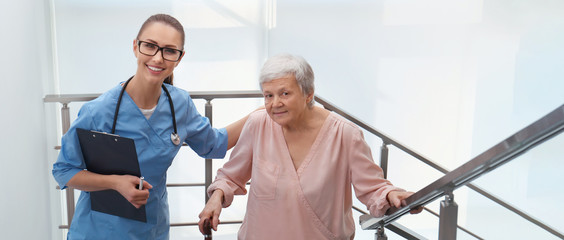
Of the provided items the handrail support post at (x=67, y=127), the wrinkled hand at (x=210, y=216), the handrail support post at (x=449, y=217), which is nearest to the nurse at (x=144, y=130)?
the wrinkled hand at (x=210, y=216)

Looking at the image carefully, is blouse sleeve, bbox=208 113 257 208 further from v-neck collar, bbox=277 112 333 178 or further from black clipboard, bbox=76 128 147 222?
black clipboard, bbox=76 128 147 222

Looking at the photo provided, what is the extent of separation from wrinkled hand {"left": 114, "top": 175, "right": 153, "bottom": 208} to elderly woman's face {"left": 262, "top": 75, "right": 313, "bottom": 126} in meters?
0.45

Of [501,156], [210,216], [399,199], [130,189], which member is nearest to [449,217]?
[399,199]

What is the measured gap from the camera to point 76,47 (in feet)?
12.0

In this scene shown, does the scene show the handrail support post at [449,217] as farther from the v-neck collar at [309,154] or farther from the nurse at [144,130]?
the nurse at [144,130]

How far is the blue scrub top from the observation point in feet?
6.07

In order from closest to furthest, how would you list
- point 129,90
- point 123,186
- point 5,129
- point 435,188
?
point 435,188 < point 123,186 < point 129,90 < point 5,129

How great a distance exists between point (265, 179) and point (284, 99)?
269mm

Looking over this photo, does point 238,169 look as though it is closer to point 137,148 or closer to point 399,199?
point 137,148

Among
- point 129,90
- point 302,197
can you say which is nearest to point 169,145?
point 129,90

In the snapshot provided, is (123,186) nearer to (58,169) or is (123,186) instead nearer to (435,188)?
(58,169)

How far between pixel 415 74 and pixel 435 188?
9.30ft

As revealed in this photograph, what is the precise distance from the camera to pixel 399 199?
173 centimetres

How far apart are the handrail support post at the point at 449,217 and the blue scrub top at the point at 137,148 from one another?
0.92 meters
